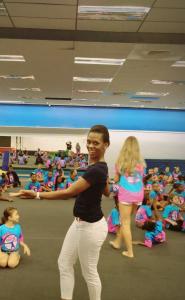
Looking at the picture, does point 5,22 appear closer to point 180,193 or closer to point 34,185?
point 180,193

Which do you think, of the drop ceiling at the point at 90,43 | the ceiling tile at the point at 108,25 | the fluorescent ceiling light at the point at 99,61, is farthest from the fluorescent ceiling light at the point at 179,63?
the ceiling tile at the point at 108,25

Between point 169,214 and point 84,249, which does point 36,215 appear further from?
point 84,249

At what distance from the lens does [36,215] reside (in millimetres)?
6746

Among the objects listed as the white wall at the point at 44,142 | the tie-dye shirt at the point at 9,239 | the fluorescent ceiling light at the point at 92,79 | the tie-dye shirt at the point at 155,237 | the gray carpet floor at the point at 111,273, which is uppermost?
the fluorescent ceiling light at the point at 92,79

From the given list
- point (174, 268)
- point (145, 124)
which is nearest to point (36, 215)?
point (174, 268)

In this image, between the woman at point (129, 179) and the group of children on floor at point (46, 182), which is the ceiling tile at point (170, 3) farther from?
the group of children on floor at point (46, 182)

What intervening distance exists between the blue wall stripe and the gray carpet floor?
917 cm

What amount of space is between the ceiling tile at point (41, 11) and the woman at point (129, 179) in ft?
5.65

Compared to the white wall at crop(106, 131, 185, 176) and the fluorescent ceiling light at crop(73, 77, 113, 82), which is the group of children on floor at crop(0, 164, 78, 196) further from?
the white wall at crop(106, 131, 185, 176)

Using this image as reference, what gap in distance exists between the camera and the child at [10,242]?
3.86 m

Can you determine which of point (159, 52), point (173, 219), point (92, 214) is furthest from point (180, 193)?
point (92, 214)

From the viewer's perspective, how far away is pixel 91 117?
47.8 ft

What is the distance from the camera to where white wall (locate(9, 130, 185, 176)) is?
14.1 meters

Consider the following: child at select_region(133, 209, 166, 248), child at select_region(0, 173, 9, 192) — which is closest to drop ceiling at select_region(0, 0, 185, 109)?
child at select_region(133, 209, 166, 248)
